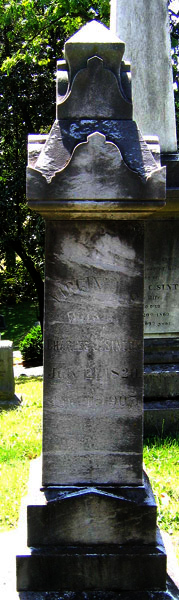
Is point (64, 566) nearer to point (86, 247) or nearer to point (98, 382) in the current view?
point (98, 382)

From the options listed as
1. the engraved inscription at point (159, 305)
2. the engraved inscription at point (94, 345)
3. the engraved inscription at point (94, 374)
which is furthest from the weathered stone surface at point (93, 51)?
the engraved inscription at point (159, 305)

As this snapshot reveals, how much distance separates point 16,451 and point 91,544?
2368 millimetres

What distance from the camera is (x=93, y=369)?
351 cm

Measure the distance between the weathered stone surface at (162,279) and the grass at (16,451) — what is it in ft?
5.37

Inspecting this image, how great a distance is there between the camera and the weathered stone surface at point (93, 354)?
3420mm

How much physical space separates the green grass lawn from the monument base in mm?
844

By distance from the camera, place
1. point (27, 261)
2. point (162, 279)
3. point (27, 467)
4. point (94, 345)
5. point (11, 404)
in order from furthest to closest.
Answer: point (27, 261)
point (11, 404)
point (162, 279)
point (27, 467)
point (94, 345)

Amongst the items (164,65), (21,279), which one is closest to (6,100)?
(164,65)

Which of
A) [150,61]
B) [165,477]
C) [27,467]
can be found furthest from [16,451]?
[150,61]

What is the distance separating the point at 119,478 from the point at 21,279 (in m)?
24.7

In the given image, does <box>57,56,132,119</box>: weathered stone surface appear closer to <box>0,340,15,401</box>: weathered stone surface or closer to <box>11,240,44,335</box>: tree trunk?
<box>0,340,15,401</box>: weathered stone surface

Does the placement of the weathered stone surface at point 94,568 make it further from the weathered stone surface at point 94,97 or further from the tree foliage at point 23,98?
the tree foliage at point 23,98

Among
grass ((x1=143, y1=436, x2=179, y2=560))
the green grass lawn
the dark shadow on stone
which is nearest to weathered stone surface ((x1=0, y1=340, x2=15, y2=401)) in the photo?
the dark shadow on stone

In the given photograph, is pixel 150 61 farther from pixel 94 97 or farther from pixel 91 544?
pixel 91 544
